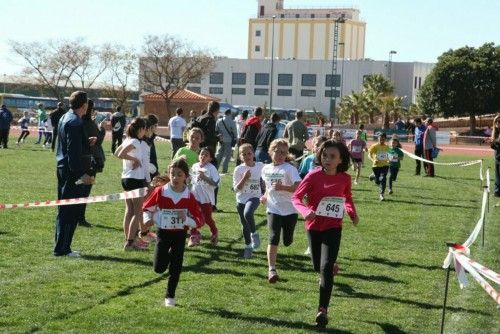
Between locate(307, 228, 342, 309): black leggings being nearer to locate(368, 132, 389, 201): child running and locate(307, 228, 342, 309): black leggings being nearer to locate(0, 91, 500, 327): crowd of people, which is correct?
locate(0, 91, 500, 327): crowd of people

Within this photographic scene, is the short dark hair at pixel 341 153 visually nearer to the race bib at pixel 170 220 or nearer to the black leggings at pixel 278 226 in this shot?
the race bib at pixel 170 220

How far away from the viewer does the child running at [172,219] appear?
8688 mm

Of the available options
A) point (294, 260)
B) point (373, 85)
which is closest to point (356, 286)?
point (294, 260)

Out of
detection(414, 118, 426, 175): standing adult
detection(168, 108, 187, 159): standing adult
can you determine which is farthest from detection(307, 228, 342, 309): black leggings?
detection(414, 118, 426, 175): standing adult

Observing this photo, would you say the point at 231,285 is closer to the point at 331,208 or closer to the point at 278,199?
the point at 278,199

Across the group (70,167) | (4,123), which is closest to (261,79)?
(4,123)

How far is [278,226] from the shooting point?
1006 centimetres

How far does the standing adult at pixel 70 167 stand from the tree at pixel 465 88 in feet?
235

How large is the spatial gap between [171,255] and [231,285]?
1349mm

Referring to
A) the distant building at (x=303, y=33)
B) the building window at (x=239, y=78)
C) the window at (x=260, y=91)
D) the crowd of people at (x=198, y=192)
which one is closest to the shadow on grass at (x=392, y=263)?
the crowd of people at (x=198, y=192)

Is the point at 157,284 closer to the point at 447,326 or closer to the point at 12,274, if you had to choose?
the point at 12,274

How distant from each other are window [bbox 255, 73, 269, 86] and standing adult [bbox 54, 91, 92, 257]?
107512mm

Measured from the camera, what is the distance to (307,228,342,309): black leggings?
8.16 m

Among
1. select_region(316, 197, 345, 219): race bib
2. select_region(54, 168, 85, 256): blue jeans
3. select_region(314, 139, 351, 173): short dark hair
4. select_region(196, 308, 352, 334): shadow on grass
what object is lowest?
select_region(196, 308, 352, 334): shadow on grass
